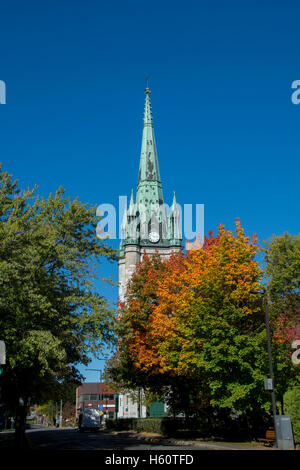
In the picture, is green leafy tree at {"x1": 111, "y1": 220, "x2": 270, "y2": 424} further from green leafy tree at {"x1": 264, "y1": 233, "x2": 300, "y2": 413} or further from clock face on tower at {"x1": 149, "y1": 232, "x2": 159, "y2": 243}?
clock face on tower at {"x1": 149, "y1": 232, "x2": 159, "y2": 243}

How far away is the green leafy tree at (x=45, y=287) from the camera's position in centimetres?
1997

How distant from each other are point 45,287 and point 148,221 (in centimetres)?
5726

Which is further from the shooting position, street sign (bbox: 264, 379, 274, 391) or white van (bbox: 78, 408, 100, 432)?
white van (bbox: 78, 408, 100, 432)

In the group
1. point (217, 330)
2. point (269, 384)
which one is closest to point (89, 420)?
point (217, 330)

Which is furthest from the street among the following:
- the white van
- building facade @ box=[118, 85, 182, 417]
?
building facade @ box=[118, 85, 182, 417]

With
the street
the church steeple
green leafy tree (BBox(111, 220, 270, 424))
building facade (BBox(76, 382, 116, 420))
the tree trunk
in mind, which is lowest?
building facade (BBox(76, 382, 116, 420))

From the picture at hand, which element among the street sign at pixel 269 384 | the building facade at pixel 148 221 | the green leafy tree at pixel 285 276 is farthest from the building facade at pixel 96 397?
the street sign at pixel 269 384

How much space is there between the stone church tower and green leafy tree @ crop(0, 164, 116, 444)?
48331mm

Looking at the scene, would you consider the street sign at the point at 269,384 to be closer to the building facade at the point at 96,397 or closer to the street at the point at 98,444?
the street at the point at 98,444

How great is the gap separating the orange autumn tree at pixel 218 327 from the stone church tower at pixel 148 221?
45327 mm

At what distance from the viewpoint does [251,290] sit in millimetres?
25000

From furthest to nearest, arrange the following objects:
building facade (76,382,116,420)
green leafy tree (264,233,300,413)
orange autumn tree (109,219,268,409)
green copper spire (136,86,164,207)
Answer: building facade (76,382,116,420) → green copper spire (136,86,164,207) → green leafy tree (264,233,300,413) → orange autumn tree (109,219,268,409)

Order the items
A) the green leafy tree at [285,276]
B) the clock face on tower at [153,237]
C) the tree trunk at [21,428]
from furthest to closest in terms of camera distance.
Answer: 1. the clock face on tower at [153,237]
2. the green leafy tree at [285,276]
3. the tree trunk at [21,428]

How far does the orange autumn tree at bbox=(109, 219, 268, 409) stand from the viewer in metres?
24.5
